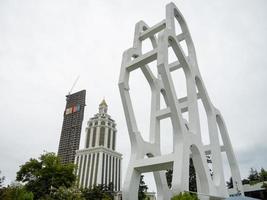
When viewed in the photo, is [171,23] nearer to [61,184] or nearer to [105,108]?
[61,184]

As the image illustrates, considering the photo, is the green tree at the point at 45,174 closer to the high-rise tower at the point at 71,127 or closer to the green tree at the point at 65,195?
the green tree at the point at 65,195

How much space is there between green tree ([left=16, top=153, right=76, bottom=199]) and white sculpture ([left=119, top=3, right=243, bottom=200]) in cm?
1770

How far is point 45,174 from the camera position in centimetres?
3575

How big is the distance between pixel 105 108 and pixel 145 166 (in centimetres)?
10352

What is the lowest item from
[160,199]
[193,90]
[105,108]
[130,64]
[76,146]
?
[160,199]

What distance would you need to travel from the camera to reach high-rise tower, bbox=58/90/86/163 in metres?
123

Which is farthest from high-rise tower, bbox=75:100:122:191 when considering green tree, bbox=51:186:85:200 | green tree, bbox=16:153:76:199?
green tree, bbox=51:186:85:200

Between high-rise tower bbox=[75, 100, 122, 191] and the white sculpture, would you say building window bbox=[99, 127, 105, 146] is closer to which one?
high-rise tower bbox=[75, 100, 122, 191]

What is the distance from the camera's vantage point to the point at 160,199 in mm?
23016

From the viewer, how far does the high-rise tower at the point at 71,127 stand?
12261 cm

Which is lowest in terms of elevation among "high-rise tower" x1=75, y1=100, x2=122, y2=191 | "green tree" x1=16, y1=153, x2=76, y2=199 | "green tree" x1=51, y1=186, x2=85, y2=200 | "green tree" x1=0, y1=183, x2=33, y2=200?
"green tree" x1=0, y1=183, x2=33, y2=200

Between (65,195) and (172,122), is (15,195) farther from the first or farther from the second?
(172,122)

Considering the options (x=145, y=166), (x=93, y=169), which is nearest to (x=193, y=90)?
(x=145, y=166)

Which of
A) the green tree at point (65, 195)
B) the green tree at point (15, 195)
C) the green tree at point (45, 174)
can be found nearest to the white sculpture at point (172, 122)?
the green tree at point (15, 195)
